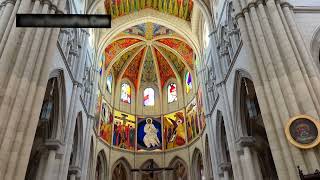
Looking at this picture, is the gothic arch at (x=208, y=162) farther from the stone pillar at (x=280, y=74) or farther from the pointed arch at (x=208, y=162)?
the stone pillar at (x=280, y=74)

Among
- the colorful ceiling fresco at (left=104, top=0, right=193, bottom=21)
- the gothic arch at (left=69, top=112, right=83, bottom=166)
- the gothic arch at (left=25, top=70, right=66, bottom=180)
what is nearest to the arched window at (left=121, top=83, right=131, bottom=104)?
Answer: the colorful ceiling fresco at (left=104, top=0, right=193, bottom=21)

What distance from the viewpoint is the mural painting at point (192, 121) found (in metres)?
25.1

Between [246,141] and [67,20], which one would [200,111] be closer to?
[246,141]

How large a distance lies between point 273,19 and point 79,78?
1039 centimetres

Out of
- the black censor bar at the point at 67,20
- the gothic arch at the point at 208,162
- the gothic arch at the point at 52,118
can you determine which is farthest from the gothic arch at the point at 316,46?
the gothic arch at the point at 208,162

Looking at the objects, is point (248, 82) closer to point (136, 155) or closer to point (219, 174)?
point (219, 174)

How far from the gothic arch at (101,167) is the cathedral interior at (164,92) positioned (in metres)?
0.08

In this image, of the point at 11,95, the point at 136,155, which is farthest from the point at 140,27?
the point at 11,95

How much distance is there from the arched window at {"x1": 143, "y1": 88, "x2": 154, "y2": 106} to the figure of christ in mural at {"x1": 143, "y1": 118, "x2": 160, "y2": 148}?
1.97 metres

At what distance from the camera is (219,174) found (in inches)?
704

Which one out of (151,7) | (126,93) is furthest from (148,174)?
(151,7)

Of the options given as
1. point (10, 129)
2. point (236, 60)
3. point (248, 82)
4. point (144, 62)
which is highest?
point (144, 62)

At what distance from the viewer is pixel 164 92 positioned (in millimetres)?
30125

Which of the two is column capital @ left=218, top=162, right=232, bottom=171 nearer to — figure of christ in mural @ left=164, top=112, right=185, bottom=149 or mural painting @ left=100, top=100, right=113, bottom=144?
figure of christ in mural @ left=164, top=112, right=185, bottom=149
